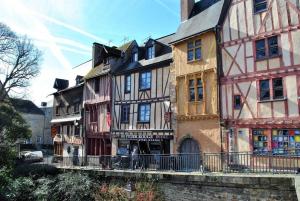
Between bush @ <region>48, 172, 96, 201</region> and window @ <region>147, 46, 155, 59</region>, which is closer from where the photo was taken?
bush @ <region>48, 172, 96, 201</region>

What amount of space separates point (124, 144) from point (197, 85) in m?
7.16

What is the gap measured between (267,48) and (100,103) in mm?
13532

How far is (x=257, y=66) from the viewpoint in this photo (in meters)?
15.1

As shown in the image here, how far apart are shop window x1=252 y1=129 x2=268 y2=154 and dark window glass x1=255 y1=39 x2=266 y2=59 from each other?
3552 millimetres

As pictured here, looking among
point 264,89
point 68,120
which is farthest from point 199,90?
point 68,120

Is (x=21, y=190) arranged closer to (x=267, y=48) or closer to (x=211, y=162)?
(x=211, y=162)

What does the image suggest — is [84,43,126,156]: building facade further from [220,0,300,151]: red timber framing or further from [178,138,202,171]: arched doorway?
[220,0,300,151]: red timber framing

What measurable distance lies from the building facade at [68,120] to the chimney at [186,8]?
37.9 ft

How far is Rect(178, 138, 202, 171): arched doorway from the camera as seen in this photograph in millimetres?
14587

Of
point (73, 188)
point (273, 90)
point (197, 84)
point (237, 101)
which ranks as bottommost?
point (73, 188)

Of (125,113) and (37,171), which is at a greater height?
(125,113)

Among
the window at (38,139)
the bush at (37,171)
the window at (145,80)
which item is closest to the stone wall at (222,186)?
the bush at (37,171)

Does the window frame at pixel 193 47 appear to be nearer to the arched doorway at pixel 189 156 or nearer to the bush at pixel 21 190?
the arched doorway at pixel 189 156

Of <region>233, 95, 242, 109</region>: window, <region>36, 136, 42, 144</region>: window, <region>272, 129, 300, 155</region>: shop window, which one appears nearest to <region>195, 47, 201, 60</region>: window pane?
<region>233, 95, 242, 109</region>: window
